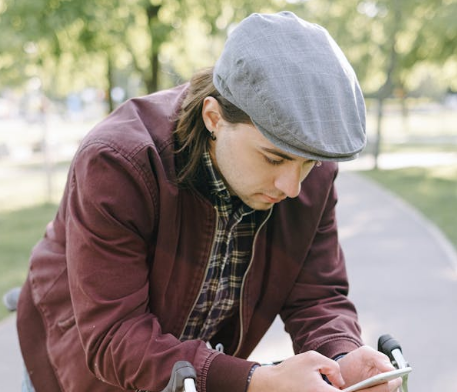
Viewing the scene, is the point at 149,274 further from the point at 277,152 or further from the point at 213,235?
the point at 277,152

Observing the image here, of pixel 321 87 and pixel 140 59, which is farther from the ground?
pixel 321 87

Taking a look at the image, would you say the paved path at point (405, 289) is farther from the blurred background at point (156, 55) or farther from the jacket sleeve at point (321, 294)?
the jacket sleeve at point (321, 294)

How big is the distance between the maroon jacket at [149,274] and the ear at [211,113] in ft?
0.37

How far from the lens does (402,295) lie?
509 cm

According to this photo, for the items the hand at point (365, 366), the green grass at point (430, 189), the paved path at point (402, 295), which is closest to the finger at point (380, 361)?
the hand at point (365, 366)

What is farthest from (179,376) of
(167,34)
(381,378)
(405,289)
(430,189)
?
(430,189)

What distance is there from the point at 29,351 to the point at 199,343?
57cm

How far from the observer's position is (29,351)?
184 centimetres

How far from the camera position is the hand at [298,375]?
56.7 inches

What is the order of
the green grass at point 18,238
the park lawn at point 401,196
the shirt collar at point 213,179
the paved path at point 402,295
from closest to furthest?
the shirt collar at point 213,179 → the paved path at point 402,295 → the green grass at point 18,238 → the park lawn at point 401,196

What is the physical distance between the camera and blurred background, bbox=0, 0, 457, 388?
25.0 ft

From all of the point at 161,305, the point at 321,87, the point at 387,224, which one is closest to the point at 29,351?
the point at 161,305

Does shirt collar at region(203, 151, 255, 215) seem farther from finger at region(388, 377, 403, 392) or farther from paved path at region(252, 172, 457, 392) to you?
paved path at region(252, 172, 457, 392)

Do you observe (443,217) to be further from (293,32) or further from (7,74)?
(293,32)
